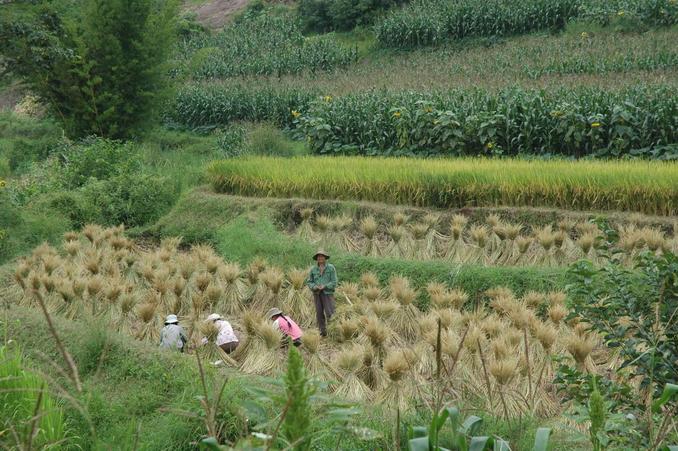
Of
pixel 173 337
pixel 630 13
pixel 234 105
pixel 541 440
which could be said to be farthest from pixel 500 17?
pixel 541 440

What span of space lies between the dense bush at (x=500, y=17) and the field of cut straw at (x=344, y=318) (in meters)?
17.9

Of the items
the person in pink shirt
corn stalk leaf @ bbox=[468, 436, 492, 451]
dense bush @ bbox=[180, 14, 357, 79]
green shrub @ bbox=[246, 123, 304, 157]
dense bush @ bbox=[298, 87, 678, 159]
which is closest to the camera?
corn stalk leaf @ bbox=[468, 436, 492, 451]

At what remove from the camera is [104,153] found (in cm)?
1452

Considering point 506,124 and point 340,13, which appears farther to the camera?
point 340,13

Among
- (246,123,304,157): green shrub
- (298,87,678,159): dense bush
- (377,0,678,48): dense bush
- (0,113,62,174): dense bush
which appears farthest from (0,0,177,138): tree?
(377,0,678,48): dense bush

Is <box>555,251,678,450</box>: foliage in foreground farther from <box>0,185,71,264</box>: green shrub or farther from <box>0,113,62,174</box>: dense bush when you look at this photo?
<box>0,113,62,174</box>: dense bush

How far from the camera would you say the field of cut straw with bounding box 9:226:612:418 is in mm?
5852

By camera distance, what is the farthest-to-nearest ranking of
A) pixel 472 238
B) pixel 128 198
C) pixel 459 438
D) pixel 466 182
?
pixel 128 198
pixel 466 182
pixel 472 238
pixel 459 438

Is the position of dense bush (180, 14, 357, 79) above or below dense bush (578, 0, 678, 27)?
below

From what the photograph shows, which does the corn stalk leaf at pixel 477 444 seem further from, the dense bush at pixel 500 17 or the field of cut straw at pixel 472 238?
the dense bush at pixel 500 17

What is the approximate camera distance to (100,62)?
17.8m

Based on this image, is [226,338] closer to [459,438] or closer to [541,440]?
[459,438]

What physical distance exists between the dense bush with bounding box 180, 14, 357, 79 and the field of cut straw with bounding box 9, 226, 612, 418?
1458cm

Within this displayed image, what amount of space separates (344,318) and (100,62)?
12.0 m
